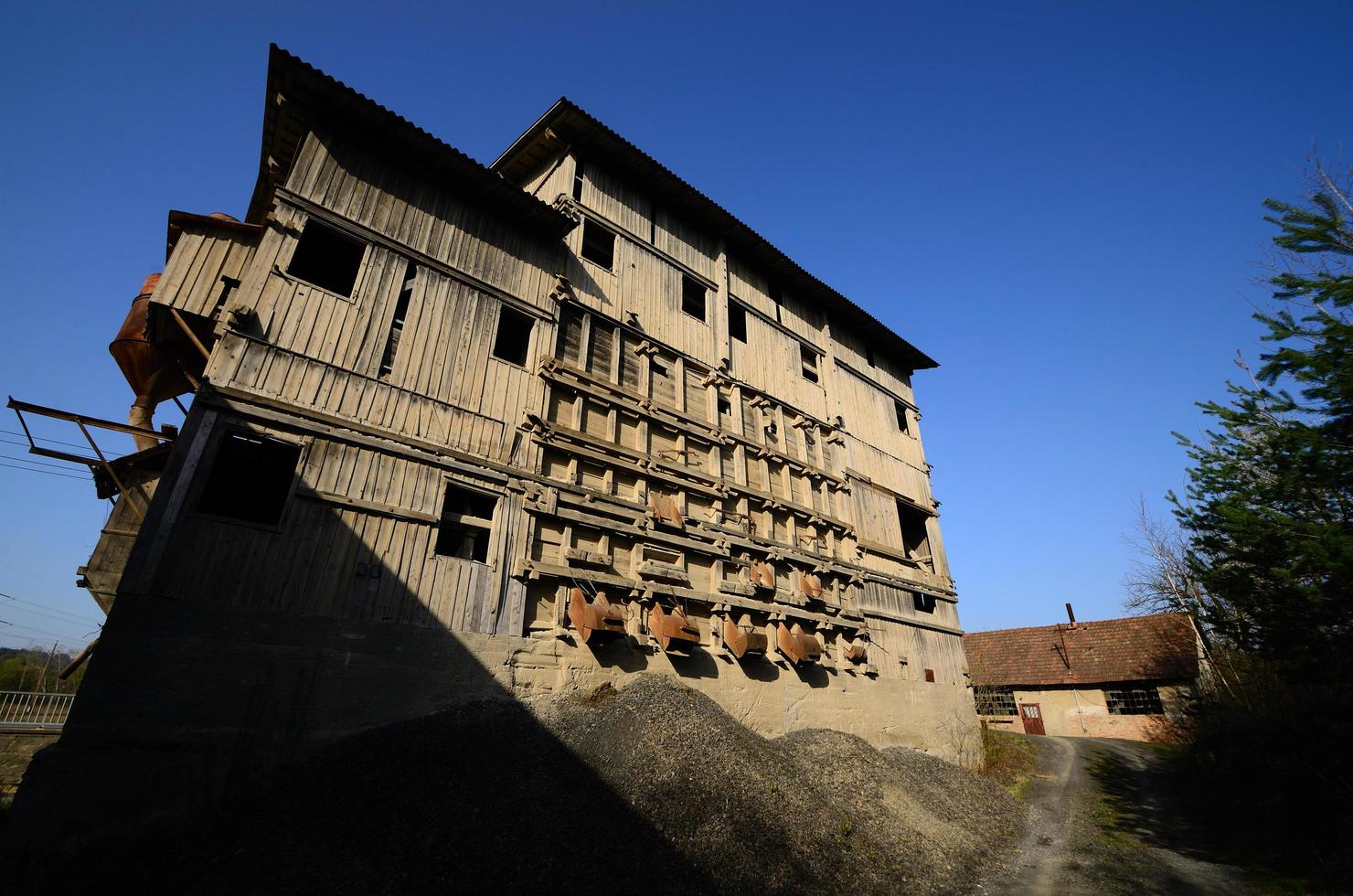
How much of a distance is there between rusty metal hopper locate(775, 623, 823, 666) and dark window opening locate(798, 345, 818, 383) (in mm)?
9081

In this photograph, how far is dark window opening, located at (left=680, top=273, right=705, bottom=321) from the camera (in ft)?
55.8

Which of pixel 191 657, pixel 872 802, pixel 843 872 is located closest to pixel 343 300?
pixel 191 657

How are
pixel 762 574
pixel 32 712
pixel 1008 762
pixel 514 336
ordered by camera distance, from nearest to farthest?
pixel 514 336, pixel 762 574, pixel 32 712, pixel 1008 762

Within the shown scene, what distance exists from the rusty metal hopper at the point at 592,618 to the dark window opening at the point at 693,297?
9456 mm

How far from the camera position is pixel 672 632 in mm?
10953

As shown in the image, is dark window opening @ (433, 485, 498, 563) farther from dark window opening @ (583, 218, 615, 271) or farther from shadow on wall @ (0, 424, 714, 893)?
dark window opening @ (583, 218, 615, 271)

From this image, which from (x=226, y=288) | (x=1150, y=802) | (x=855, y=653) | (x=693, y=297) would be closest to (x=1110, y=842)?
(x=1150, y=802)

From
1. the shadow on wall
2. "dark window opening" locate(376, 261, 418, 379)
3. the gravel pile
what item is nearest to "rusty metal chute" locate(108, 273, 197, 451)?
"dark window opening" locate(376, 261, 418, 379)

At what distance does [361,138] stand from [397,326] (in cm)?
407

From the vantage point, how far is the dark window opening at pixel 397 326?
10.1 meters

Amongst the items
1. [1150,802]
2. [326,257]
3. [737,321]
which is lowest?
[1150,802]

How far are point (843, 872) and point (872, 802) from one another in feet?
10.2

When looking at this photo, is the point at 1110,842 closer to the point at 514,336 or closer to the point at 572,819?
the point at 572,819

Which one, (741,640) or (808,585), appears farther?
(808,585)
